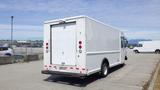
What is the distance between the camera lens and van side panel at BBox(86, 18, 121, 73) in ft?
33.3

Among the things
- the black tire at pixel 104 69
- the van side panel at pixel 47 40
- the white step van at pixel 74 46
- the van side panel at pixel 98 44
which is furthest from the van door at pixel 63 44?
the black tire at pixel 104 69

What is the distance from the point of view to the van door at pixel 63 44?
33.6 feet

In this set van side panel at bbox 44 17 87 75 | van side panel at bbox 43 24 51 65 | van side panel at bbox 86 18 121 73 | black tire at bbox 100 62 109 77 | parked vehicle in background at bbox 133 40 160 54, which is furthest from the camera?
parked vehicle in background at bbox 133 40 160 54

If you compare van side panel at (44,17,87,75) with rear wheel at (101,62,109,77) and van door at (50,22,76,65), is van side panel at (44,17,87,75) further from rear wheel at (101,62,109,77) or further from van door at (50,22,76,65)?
rear wheel at (101,62,109,77)

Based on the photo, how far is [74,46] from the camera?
33.3ft

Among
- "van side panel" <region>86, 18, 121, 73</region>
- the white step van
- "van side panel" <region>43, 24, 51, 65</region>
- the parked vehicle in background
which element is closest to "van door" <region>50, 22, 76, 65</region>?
the white step van

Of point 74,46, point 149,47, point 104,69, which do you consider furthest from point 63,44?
point 149,47

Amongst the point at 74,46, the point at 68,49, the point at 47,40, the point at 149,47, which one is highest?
the point at 47,40

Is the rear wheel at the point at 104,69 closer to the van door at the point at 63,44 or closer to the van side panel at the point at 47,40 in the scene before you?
the van door at the point at 63,44

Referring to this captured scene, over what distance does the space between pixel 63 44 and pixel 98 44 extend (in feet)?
6.11

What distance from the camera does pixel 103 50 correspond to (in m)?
12.2

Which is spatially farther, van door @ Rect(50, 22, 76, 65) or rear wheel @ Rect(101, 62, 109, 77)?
rear wheel @ Rect(101, 62, 109, 77)

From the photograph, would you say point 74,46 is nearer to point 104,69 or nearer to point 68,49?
point 68,49

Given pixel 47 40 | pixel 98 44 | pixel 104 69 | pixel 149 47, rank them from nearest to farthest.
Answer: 1. pixel 47 40
2. pixel 98 44
3. pixel 104 69
4. pixel 149 47
